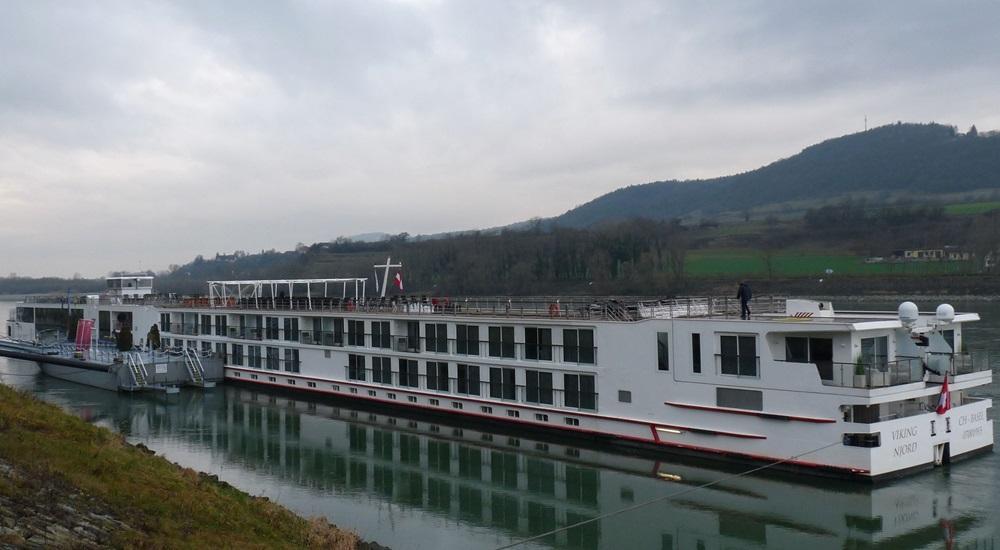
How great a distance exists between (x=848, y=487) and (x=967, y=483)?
2.87 meters

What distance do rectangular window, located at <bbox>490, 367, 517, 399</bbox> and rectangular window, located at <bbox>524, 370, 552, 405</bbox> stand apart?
1.88 feet

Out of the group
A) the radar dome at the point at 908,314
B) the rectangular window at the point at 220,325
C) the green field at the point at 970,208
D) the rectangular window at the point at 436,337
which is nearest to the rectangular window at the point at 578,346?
the rectangular window at the point at 436,337

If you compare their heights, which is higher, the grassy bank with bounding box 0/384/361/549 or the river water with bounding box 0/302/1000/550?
the grassy bank with bounding box 0/384/361/549

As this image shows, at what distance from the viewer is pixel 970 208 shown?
111062mm

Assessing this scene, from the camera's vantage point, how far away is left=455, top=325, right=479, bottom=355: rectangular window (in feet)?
84.7

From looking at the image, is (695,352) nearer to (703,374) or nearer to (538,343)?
(703,374)

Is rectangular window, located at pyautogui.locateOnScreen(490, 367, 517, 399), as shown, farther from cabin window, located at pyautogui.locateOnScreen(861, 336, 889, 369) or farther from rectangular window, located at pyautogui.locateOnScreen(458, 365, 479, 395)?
cabin window, located at pyautogui.locateOnScreen(861, 336, 889, 369)

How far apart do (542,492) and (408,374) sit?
10442 millimetres

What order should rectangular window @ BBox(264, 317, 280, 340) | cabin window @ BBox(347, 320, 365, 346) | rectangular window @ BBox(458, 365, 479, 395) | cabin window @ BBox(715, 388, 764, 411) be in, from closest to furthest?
cabin window @ BBox(715, 388, 764, 411) → rectangular window @ BBox(458, 365, 479, 395) → cabin window @ BBox(347, 320, 365, 346) → rectangular window @ BBox(264, 317, 280, 340)

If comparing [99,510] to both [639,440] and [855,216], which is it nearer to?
[639,440]

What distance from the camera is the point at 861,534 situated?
15.3 metres

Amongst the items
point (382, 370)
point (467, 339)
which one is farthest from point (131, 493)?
point (382, 370)

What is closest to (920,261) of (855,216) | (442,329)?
(855,216)

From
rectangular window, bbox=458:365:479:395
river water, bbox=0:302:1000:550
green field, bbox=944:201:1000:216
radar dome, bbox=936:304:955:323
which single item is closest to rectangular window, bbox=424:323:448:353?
rectangular window, bbox=458:365:479:395
